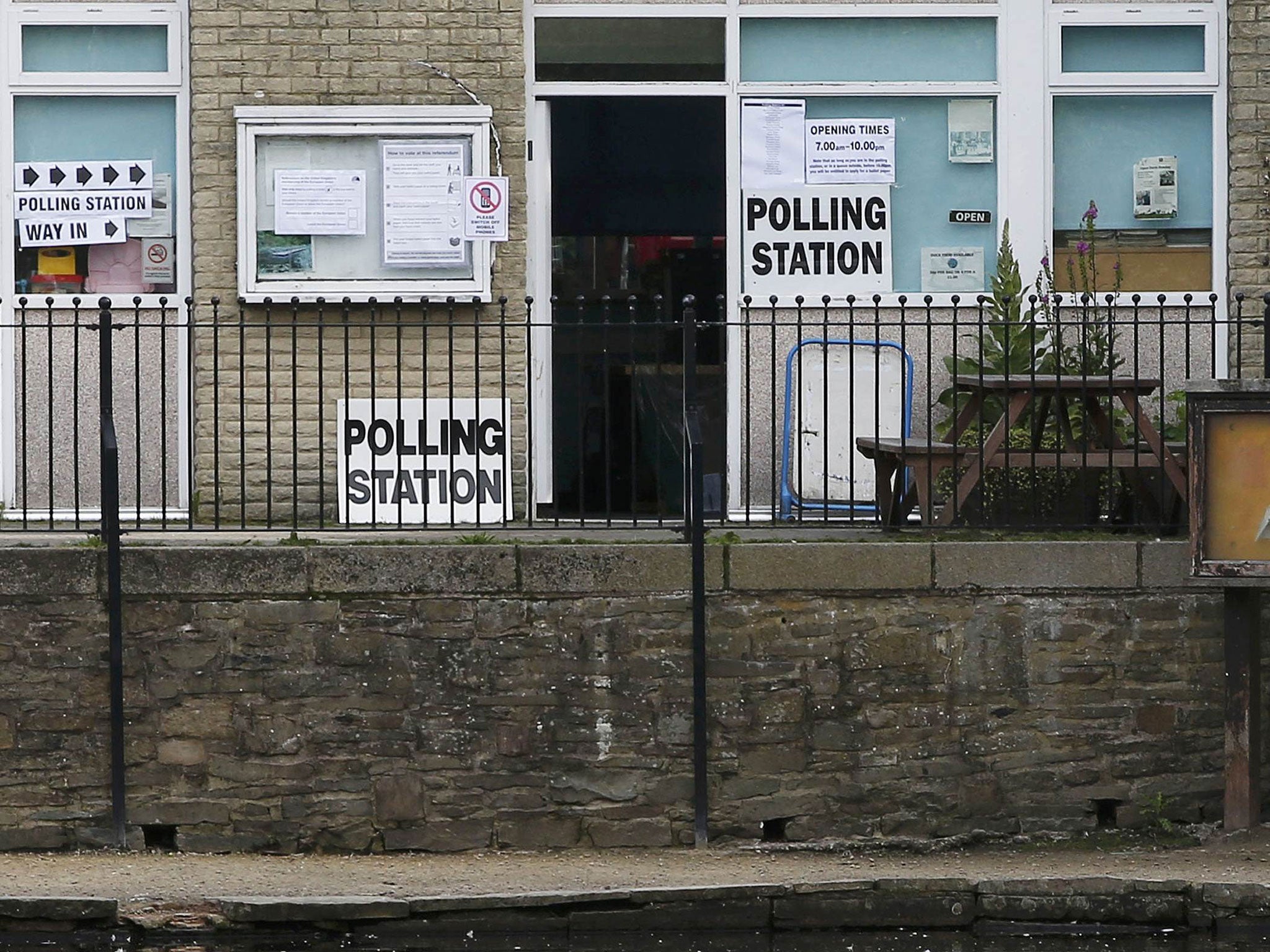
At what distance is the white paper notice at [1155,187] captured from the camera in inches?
428

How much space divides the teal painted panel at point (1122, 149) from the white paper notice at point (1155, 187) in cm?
2

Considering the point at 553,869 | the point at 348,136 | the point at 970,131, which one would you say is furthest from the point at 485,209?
A: the point at 553,869

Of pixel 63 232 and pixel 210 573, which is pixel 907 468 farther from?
pixel 63 232

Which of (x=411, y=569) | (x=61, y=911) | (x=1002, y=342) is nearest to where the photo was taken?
(x=61, y=911)

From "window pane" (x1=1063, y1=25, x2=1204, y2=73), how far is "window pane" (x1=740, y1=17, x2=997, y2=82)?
17.6 inches

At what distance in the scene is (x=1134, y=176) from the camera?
35.8ft

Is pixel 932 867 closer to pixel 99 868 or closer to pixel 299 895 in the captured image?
pixel 299 895

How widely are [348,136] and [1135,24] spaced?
4.21 metres

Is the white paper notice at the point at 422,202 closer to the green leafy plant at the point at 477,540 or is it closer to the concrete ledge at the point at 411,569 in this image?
the green leafy plant at the point at 477,540

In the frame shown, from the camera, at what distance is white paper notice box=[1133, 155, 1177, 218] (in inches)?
428

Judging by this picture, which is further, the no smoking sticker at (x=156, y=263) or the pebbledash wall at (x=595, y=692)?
the no smoking sticker at (x=156, y=263)

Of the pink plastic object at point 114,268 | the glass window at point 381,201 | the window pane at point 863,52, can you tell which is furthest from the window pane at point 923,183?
the pink plastic object at point 114,268

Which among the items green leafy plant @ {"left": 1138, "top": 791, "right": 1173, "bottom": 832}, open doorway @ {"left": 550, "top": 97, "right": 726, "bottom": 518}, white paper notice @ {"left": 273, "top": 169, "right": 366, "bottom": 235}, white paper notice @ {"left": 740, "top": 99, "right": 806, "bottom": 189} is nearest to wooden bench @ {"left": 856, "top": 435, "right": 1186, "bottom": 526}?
green leafy plant @ {"left": 1138, "top": 791, "right": 1173, "bottom": 832}

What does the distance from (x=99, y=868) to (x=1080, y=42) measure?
6.59m
